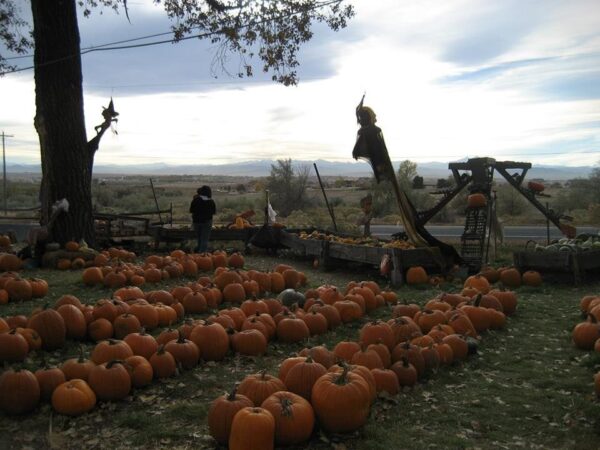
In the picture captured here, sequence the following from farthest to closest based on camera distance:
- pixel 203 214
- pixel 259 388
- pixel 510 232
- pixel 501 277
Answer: pixel 510 232, pixel 203 214, pixel 501 277, pixel 259 388

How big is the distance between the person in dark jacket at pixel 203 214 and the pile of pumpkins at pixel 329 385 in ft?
30.3

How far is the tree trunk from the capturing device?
45.4 feet

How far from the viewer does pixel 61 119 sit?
13.9m

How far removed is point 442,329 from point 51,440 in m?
4.25

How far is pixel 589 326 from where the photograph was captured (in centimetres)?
694

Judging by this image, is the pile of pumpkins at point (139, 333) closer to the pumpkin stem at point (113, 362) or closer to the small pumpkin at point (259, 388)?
the pumpkin stem at point (113, 362)

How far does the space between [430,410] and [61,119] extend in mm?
11650

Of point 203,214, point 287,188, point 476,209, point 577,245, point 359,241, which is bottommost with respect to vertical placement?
point 359,241

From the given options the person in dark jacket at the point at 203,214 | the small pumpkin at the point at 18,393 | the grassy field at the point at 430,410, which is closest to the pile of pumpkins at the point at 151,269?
the person in dark jacket at the point at 203,214

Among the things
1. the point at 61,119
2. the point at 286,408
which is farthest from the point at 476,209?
the point at 61,119

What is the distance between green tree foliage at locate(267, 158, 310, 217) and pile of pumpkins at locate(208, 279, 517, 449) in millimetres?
29618

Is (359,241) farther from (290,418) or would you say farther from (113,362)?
(290,418)

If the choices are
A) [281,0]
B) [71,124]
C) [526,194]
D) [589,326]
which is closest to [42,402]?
[589,326]

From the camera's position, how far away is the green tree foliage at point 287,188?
36500mm
